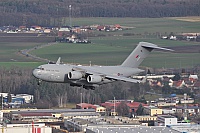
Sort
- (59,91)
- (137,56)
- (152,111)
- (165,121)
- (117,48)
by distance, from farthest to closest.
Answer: (117,48) → (59,91) → (152,111) → (165,121) → (137,56)

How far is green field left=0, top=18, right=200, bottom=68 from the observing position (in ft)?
345

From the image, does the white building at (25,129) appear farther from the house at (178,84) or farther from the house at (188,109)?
the house at (178,84)

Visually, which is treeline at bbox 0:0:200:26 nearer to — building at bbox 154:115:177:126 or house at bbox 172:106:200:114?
house at bbox 172:106:200:114

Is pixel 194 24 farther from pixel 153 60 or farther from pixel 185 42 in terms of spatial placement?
pixel 153 60

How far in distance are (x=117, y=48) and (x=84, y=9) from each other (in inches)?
1358

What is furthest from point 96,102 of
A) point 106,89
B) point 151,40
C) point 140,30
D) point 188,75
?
point 140,30

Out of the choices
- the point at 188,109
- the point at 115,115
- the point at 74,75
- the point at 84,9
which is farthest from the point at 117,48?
the point at 74,75

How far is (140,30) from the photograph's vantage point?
128 m

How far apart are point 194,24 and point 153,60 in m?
24.2

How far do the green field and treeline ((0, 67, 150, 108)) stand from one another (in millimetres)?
7018

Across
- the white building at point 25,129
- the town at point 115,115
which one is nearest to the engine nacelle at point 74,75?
the white building at point 25,129

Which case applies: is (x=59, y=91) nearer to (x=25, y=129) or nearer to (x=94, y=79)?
(x=25, y=129)

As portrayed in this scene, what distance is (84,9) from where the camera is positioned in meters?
149

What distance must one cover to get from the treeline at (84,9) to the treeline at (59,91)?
47376mm
